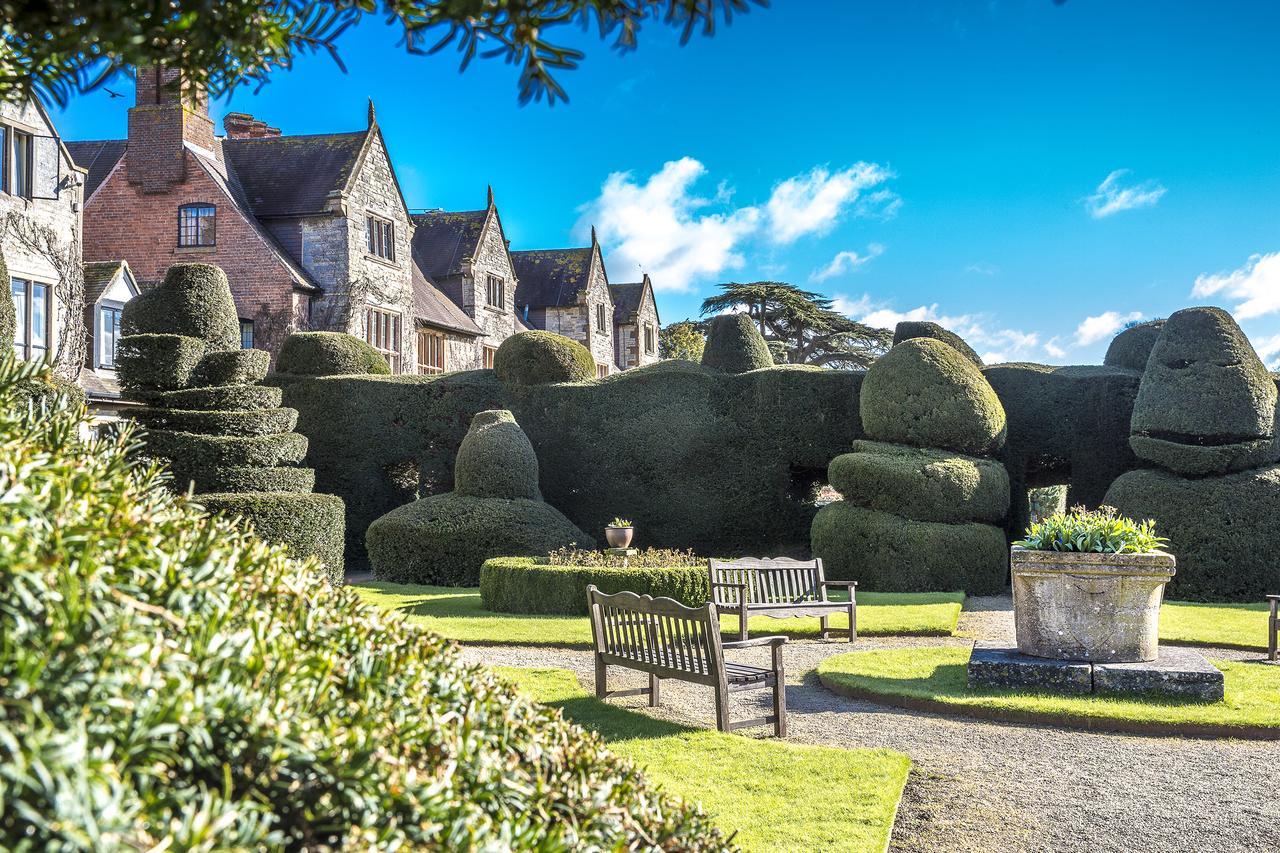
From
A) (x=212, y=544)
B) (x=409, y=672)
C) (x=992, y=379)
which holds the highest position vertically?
(x=992, y=379)

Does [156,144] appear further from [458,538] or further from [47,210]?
[458,538]

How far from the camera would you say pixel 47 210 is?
2022 centimetres

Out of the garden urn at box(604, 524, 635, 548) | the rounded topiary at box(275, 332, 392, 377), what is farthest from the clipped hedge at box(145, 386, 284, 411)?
the garden urn at box(604, 524, 635, 548)

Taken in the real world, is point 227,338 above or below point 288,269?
below

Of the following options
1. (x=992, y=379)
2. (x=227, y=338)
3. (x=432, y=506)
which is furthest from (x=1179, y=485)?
(x=227, y=338)

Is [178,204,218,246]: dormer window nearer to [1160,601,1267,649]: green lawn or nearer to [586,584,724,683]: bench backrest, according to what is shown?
[586,584,724,683]: bench backrest

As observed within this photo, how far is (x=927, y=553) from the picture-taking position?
16.2 metres

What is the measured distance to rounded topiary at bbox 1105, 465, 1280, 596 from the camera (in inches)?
→ 622

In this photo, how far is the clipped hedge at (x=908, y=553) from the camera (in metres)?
16.2

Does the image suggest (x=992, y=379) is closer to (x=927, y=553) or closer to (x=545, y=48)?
(x=927, y=553)

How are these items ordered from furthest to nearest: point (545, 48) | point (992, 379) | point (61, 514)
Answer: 1. point (992, 379)
2. point (545, 48)
3. point (61, 514)

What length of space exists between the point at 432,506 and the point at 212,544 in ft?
52.5

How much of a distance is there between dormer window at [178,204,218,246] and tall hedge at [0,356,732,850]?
1012 inches

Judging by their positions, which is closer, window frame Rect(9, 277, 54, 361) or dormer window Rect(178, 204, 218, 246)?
window frame Rect(9, 277, 54, 361)
